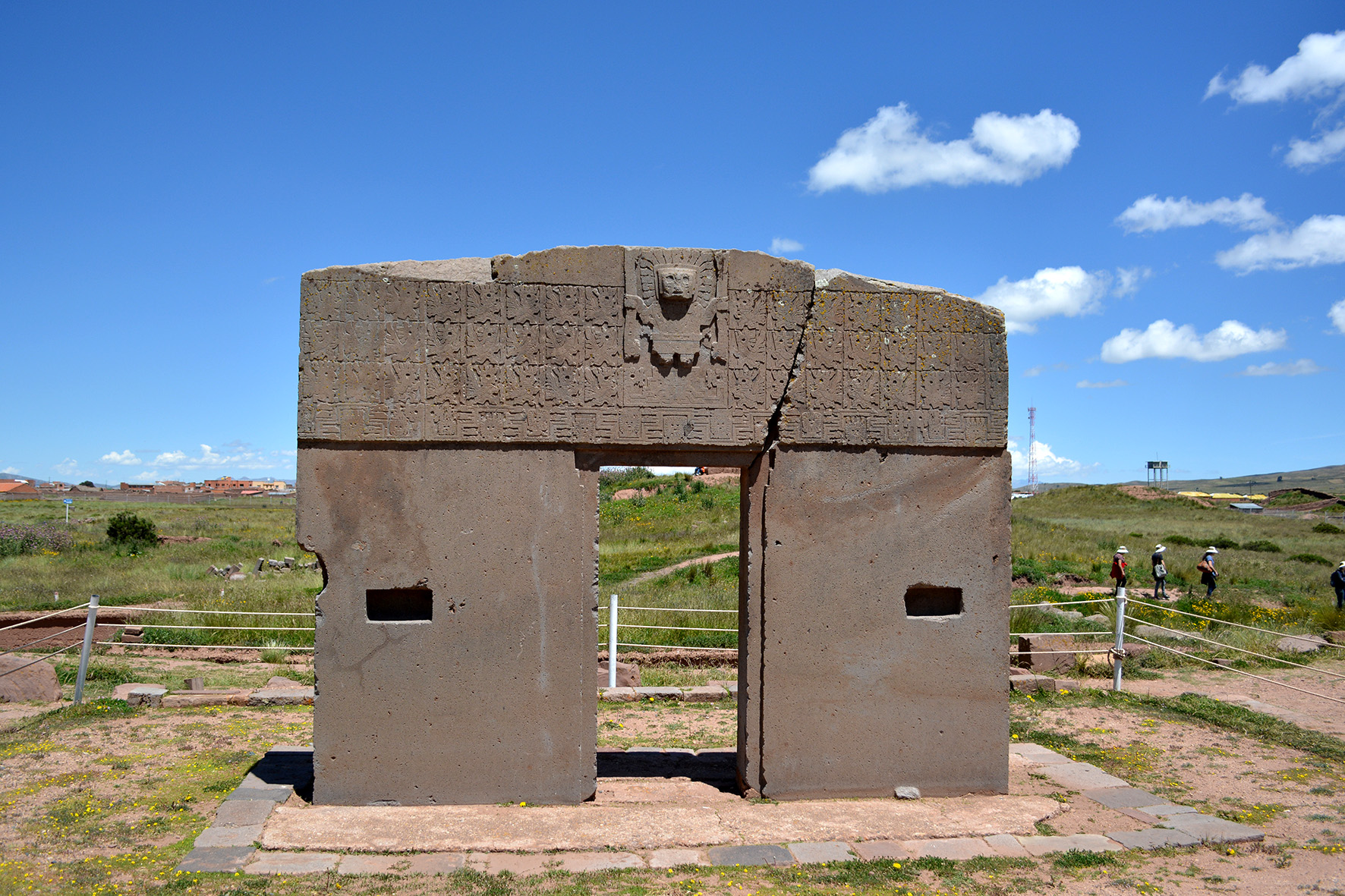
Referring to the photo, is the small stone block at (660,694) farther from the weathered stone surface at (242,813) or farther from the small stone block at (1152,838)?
the small stone block at (1152,838)

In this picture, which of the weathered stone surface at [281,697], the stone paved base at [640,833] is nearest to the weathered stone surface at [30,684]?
the weathered stone surface at [281,697]

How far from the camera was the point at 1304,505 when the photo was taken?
150ft

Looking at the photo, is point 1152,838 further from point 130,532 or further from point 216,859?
point 130,532

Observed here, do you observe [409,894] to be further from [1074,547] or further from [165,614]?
[1074,547]

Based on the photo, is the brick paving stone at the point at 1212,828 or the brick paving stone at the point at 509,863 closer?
the brick paving stone at the point at 509,863

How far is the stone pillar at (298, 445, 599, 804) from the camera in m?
5.62

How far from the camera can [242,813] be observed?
17.8 feet

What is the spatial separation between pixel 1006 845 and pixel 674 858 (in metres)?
2.00

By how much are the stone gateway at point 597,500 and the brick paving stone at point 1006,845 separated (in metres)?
0.73

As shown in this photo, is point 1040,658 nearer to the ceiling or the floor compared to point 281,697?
nearer to the ceiling

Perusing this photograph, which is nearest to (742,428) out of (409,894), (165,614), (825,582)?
(825,582)

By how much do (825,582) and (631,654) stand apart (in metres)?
5.45

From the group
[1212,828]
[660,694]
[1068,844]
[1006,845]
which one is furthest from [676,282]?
[660,694]

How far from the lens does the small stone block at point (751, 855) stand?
16.2 ft
